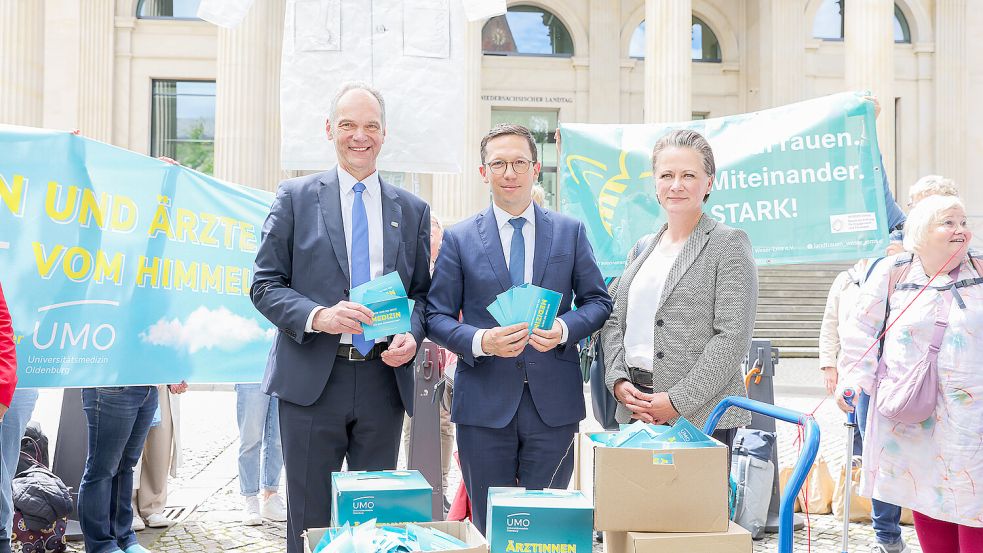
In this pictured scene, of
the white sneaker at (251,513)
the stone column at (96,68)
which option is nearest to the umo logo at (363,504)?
the white sneaker at (251,513)

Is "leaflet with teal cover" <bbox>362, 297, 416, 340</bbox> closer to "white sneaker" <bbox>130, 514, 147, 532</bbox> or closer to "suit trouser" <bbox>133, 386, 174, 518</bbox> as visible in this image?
"suit trouser" <bbox>133, 386, 174, 518</bbox>

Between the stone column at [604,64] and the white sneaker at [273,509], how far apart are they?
2069 cm

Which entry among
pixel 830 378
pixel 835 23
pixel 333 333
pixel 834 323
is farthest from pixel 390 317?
pixel 835 23

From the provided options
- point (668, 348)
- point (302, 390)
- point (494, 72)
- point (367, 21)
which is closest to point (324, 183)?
point (302, 390)

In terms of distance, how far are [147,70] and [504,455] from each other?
904 inches

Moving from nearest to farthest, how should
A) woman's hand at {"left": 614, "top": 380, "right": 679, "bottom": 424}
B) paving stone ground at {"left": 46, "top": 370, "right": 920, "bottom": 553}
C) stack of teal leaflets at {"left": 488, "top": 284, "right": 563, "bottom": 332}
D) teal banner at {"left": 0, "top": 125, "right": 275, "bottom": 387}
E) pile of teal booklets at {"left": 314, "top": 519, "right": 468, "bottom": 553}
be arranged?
pile of teal booklets at {"left": 314, "top": 519, "right": 468, "bottom": 553}, stack of teal leaflets at {"left": 488, "top": 284, "right": 563, "bottom": 332}, woman's hand at {"left": 614, "top": 380, "right": 679, "bottom": 424}, teal banner at {"left": 0, "top": 125, "right": 275, "bottom": 387}, paving stone ground at {"left": 46, "top": 370, "right": 920, "bottom": 553}

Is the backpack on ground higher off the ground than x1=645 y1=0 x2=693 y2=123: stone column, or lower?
lower

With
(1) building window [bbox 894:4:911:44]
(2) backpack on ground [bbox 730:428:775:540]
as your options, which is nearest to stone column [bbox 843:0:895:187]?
(1) building window [bbox 894:4:911:44]

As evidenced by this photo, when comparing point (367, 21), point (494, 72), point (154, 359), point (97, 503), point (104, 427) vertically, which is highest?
point (494, 72)

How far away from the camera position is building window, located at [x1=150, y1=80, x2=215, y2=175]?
22.9 meters

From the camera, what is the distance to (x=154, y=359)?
4.75 meters

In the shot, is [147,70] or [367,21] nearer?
[367,21]

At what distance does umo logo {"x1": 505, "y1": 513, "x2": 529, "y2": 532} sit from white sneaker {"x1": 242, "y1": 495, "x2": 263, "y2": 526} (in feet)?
13.1

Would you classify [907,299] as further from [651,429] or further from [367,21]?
[367,21]
